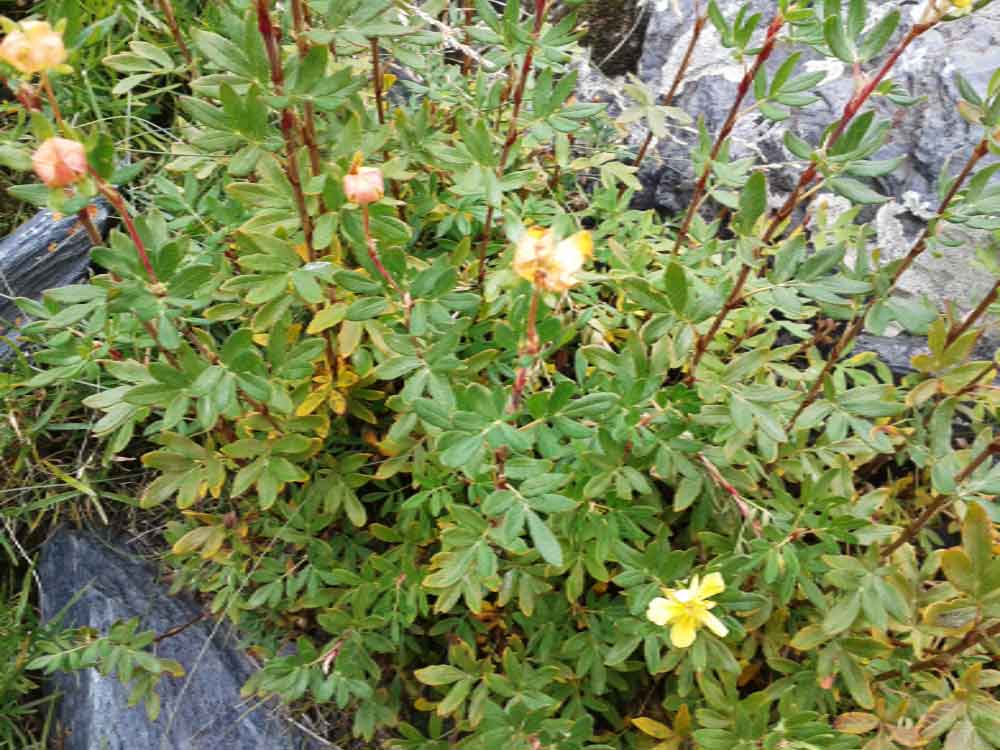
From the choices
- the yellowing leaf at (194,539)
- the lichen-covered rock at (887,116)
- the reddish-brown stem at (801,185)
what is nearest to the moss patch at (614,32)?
the lichen-covered rock at (887,116)

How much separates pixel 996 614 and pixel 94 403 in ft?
5.46

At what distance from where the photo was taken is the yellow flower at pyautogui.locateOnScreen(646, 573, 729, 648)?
1309mm

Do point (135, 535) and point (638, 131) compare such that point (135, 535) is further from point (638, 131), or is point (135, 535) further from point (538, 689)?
point (638, 131)

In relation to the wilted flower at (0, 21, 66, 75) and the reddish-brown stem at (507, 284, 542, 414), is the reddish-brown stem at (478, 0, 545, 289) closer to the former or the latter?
the reddish-brown stem at (507, 284, 542, 414)

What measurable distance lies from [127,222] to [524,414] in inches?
30.1

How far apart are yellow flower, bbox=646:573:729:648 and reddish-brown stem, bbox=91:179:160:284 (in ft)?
3.31

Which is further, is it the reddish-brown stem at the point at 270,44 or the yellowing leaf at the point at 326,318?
the yellowing leaf at the point at 326,318

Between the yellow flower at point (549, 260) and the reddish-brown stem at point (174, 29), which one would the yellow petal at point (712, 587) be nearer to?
the yellow flower at point (549, 260)

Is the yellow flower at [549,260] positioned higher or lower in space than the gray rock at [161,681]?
higher

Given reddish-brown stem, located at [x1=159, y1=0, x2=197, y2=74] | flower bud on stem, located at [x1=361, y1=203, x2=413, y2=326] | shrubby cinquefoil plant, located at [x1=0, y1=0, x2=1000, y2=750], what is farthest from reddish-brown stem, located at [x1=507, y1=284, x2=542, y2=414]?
reddish-brown stem, located at [x1=159, y1=0, x2=197, y2=74]

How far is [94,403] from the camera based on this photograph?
1.63 metres

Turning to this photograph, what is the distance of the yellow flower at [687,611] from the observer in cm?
131

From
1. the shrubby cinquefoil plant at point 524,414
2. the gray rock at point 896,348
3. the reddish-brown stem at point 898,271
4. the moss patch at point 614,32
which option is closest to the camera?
the shrubby cinquefoil plant at point 524,414

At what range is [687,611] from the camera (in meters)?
1.32
